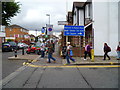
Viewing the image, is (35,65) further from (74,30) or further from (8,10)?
(8,10)

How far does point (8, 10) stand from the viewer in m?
24.2

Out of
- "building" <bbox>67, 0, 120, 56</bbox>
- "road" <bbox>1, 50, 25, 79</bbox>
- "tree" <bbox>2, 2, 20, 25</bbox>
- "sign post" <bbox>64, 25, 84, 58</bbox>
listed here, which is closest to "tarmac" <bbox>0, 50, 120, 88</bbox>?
"road" <bbox>1, 50, 25, 79</bbox>

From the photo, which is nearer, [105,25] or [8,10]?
[105,25]

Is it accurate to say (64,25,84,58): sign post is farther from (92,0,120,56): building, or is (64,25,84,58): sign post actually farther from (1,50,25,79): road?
(1,50,25,79): road

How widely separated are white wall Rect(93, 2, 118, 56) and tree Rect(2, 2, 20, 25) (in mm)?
14243

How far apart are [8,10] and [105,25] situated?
623 inches

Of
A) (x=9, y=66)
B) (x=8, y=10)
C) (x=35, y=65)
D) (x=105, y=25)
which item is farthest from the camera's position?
(x=8, y=10)

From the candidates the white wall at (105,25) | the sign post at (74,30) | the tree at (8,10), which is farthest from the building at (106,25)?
the tree at (8,10)

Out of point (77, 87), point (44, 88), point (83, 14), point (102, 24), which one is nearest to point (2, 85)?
point (44, 88)

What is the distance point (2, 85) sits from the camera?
5988 mm

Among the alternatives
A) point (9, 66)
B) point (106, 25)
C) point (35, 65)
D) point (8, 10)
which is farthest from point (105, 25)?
point (8, 10)

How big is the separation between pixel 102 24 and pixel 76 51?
3.69 meters

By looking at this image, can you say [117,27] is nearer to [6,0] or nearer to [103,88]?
[103,88]

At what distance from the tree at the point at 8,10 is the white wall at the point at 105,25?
46.7 feet
